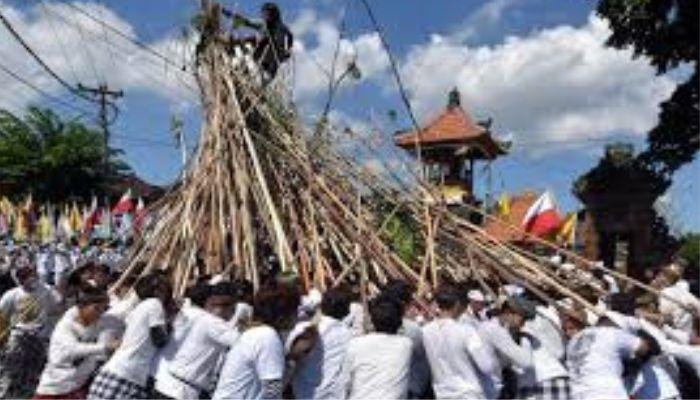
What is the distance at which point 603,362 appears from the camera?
21.0ft

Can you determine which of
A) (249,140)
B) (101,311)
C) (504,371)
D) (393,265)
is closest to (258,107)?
(249,140)

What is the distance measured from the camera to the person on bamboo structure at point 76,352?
676 centimetres

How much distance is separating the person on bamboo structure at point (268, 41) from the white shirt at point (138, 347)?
13.4 feet

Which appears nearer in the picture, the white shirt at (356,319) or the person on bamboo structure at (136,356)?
the person on bamboo structure at (136,356)

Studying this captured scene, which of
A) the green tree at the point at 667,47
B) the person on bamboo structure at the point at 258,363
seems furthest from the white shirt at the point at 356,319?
the green tree at the point at 667,47

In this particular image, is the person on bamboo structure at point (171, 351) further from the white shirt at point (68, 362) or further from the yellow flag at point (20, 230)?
the yellow flag at point (20, 230)

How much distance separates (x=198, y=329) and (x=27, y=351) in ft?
10.2

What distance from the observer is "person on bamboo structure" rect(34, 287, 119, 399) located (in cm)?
676

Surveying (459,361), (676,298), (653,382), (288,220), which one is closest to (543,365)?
(653,382)

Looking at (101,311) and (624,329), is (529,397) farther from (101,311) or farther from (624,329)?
(101,311)

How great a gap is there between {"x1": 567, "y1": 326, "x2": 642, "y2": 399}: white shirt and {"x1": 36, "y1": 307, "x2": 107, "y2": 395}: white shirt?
2479 millimetres

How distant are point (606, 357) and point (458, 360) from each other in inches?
31.6

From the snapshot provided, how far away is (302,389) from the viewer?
20.1 feet

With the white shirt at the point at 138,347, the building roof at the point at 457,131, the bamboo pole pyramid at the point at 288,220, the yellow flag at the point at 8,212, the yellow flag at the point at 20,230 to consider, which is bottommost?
the white shirt at the point at 138,347
